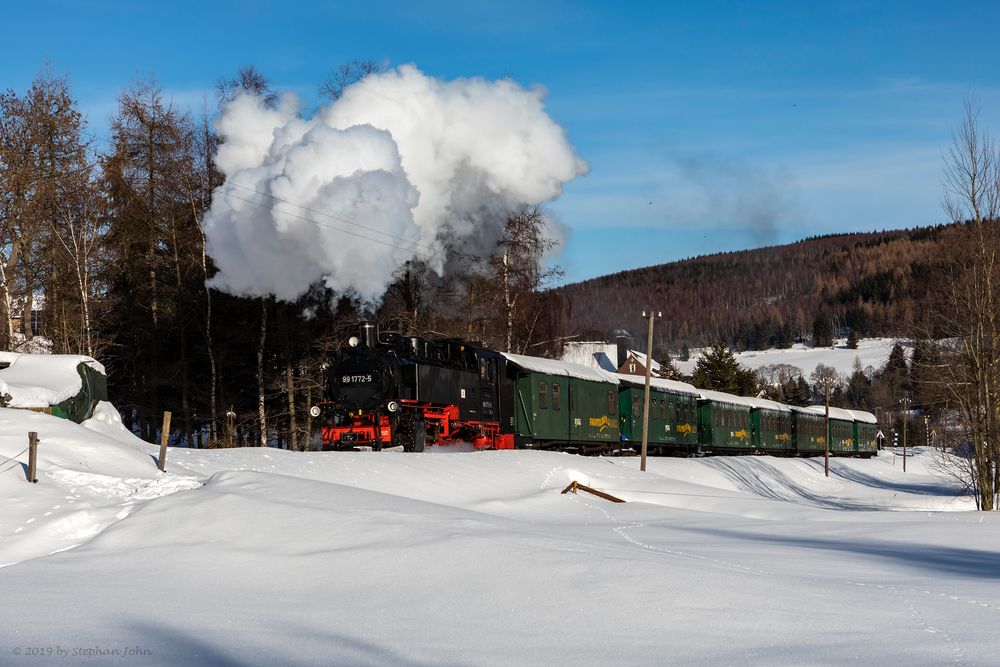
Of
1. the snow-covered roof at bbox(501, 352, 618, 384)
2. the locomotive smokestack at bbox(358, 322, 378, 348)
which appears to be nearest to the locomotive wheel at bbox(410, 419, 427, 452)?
the locomotive smokestack at bbox(358, 322, 378, 348)

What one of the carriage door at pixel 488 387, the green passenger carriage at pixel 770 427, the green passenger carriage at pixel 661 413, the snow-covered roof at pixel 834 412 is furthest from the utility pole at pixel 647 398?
the snow-covered roof at pixel 834 412

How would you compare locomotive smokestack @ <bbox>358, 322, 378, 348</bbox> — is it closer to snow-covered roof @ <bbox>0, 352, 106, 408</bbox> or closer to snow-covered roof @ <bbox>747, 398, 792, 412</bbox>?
snow-covered roof @ <bbox>0, 352, 106, 408</bbox>

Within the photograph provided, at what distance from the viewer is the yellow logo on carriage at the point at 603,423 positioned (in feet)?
105

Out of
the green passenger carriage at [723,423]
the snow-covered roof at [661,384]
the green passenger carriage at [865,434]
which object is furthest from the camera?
the green passenger carriage at [865,434]

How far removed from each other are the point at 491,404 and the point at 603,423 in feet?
25.8

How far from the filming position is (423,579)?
8.73 metres

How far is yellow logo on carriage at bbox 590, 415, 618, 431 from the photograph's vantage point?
31.9m

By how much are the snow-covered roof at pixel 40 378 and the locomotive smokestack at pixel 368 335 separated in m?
5.65

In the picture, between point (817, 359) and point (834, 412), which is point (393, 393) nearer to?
point (834, 412)

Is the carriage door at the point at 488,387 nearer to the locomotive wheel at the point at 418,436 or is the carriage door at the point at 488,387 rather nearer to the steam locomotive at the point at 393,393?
the steam locomotive at the point at 393,393

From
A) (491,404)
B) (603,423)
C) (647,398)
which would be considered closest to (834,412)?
(603,423)

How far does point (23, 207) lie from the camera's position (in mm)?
29188

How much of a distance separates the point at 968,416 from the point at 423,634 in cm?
2429

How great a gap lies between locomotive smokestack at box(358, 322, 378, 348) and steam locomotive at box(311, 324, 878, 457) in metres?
0.02
